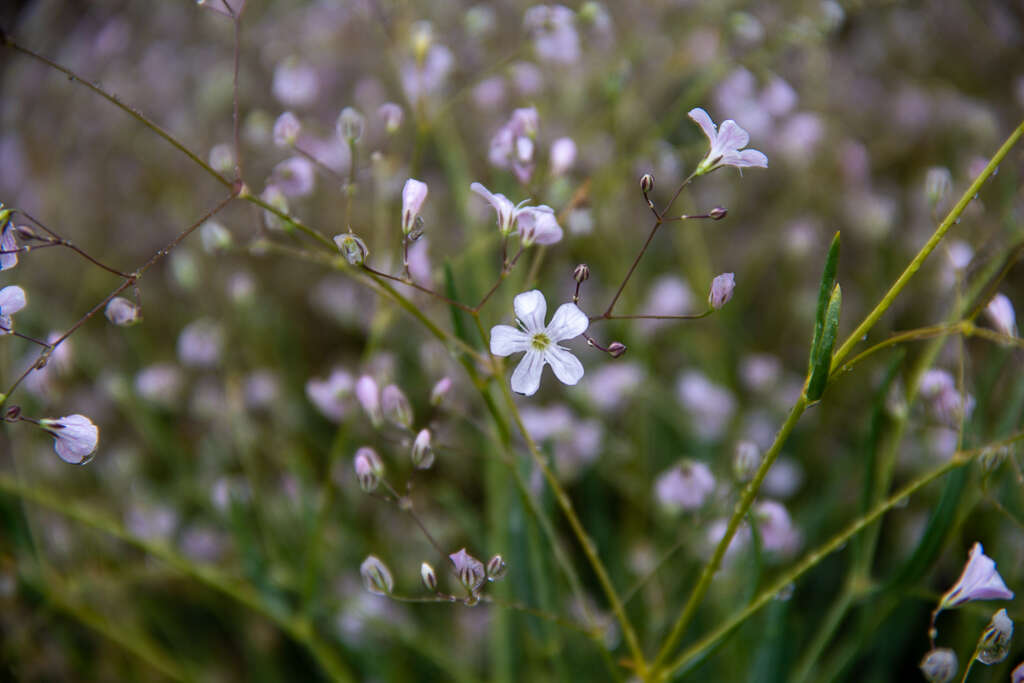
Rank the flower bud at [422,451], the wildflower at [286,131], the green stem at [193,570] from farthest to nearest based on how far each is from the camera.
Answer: the green stem at [193,570]
the wildflower at [286,131]
the flower bud at [422,451]

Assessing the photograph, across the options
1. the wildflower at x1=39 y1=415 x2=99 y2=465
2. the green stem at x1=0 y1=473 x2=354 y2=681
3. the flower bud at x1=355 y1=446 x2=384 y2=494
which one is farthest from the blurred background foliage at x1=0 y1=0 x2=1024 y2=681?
the wildflower at x1=39 y1=415 x2=99 y2=465

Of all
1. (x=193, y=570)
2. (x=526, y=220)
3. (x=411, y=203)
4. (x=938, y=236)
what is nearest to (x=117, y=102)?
(x=411, y=203)

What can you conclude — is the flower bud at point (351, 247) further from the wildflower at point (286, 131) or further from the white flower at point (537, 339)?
the wildflower at point (286, 131)

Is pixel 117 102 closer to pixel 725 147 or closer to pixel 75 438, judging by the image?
pixel 75 438

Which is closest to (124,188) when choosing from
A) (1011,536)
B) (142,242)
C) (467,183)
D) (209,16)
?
(142,242)

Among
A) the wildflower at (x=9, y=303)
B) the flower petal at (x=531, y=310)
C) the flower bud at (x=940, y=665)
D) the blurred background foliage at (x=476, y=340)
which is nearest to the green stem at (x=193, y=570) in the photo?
the blurred background foliage at (x=476, y=340)

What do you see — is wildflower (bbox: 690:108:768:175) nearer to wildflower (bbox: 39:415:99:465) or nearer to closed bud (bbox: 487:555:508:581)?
closed bud (bbox: 487:555:508:581)
